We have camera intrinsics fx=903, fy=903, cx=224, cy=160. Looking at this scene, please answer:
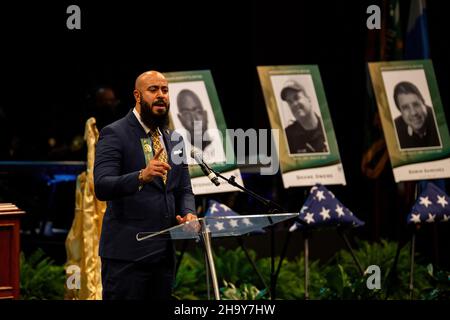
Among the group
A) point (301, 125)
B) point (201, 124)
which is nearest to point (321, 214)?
point (301, 125)

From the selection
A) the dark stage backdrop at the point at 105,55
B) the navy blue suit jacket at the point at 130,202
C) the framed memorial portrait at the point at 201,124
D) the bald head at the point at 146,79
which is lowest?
the navy blue suit jacket at the point at 130,202

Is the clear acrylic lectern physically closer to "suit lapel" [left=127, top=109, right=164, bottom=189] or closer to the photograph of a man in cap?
"suit lapel" [left=127, top=109, right=164, bottom=189]

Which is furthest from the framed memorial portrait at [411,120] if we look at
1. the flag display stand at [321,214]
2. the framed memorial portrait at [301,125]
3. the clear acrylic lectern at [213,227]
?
the clear acrylic lectern at [213,227]

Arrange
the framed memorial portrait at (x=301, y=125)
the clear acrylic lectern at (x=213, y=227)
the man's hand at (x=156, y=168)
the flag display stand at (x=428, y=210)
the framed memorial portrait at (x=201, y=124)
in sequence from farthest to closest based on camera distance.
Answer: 1. the framed memorial portrait at (x=301, y=125)
2. the flag display stand at (x=428, y=210)
3. the framed memorial portrait at (x=201, y=124)
4. the man's hand at (x=156, y=168)
5. the clear acrylic lectern at (x=213, y=227)

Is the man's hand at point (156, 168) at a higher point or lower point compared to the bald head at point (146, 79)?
lower

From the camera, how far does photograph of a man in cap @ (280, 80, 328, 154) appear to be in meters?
6.61

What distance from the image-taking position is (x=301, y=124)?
6.64 metres

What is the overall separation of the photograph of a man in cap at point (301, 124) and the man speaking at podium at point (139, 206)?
257 cm

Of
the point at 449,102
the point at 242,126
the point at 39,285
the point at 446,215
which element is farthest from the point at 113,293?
the point at 242,126

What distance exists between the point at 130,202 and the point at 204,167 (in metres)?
0.41

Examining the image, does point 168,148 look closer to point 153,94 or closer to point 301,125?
point 153,94

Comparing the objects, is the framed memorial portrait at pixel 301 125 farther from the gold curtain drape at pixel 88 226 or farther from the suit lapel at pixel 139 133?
the suit lapel at pixel 139 133

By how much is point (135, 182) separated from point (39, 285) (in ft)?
9.85

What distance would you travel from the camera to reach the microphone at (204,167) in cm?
377
